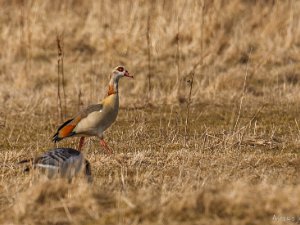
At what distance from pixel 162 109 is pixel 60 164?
519 cm

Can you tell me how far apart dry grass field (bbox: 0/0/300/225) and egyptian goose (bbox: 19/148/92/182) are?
0.18 m

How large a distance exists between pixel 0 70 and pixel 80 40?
2.07 meters

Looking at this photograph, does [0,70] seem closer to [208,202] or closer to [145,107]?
[145,107]

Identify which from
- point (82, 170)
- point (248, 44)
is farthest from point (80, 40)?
point (82, 170)

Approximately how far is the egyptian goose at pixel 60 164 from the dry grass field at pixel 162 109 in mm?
176

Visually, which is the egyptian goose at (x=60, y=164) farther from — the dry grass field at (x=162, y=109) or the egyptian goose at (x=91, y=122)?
the egyptian goose at (x=91, y=122)

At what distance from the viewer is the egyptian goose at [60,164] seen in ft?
21.0

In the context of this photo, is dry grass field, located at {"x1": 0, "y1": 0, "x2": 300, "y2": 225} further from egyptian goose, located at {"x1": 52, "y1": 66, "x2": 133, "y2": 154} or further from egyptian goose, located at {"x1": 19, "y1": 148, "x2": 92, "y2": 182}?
egyptian goose, located at {"x1": 52, "y1": 66, "x2": 133, "y2": 154}

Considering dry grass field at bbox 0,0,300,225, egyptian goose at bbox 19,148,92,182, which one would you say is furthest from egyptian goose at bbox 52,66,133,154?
egyptian goose at bbox 19,148,92,182

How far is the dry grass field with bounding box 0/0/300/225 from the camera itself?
5.62 meters

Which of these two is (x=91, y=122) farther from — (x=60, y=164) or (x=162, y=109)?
(x=162, y=109)

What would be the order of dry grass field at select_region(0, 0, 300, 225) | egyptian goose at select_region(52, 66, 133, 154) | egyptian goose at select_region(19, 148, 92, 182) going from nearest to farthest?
dry grass field at select_region(0, 0, 300, 225), egyptian goose at select_region(19, 148, 92, 182), egyptian goose at select_region(52, 66, 133, 154)

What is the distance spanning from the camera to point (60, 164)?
640 cm

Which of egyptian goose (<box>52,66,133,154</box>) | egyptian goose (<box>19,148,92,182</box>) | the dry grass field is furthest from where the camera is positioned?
egyptian goose (<box>52,66,133,154</box>)
